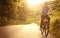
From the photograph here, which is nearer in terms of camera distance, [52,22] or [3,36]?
[3,36]

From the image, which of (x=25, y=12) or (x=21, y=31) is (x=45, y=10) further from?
(x=21, y=31)

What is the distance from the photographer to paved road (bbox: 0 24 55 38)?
1968mm

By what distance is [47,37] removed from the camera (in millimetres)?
2047

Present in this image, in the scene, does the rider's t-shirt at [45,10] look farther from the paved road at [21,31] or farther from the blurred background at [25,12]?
the paved road at [21,31]

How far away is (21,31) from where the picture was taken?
6.66ft

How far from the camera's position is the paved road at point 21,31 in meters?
1.97

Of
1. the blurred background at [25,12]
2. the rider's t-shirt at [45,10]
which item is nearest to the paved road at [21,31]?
the blurred background at [25,12]

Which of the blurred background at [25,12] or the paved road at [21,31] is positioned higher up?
the blurred background at [25,12]

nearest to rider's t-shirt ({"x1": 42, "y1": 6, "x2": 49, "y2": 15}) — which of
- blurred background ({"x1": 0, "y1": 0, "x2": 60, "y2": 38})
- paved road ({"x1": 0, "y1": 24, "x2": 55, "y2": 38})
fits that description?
blurred background ({"x1": 0, "y1": 0, "x2": 60, "y2": 38})

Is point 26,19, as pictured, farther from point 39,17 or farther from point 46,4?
point 46,4

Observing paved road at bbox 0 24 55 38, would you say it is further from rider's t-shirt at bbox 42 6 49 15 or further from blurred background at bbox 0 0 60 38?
rider's t-shirt at bbox 42 6 49 15

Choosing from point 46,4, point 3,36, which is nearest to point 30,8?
point 46,4

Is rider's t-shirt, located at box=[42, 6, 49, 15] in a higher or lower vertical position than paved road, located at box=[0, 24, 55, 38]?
higher

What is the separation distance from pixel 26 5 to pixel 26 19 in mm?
206
